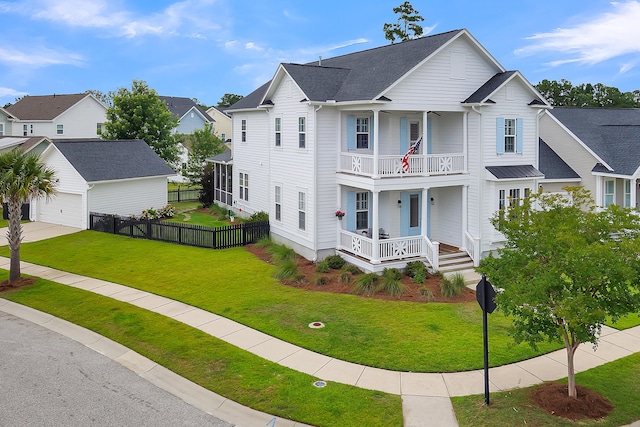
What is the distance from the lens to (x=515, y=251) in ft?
35.0

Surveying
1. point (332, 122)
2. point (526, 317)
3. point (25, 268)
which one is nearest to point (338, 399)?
point (526, 317)

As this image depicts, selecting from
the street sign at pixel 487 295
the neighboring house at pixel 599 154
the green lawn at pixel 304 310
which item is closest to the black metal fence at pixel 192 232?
the green lawn at pixel 304 310

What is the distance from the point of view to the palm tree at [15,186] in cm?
1920

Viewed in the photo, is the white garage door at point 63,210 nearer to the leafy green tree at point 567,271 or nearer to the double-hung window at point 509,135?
the double-hung window at point 509,135

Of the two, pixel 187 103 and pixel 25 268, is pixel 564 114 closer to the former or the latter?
pixel 25 268

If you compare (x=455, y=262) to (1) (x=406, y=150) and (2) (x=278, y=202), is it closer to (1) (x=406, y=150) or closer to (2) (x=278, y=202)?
(1) (x=406, y=150)

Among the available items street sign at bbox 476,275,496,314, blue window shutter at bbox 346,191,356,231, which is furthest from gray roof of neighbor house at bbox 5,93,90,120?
street sign at bbox 476,275,496,314

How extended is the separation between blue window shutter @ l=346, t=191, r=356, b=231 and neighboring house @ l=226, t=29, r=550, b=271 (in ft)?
0.15

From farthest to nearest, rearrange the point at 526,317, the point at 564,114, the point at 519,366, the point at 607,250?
the point at 564,114, the point at 519,366, the point at 526,317, the point at 607,250

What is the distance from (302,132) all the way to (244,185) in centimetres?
1088

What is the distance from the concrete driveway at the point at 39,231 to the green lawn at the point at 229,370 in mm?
11952

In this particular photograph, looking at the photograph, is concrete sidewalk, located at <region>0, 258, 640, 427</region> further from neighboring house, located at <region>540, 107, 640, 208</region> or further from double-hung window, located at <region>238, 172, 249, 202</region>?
double-hung window, located at <region>238, 172, 249, 202</region>

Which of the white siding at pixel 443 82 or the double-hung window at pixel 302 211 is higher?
the white siding at pixel 443 82

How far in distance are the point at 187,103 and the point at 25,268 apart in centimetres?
5685
